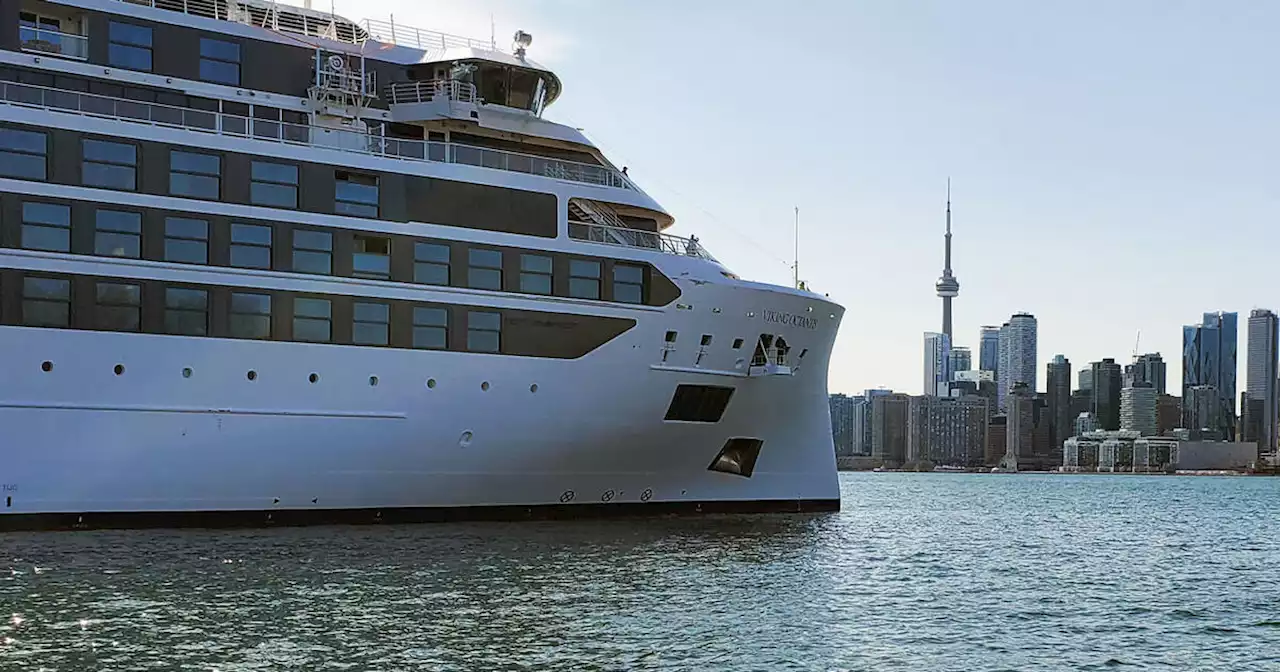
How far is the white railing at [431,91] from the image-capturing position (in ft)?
105

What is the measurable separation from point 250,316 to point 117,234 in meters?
2.93

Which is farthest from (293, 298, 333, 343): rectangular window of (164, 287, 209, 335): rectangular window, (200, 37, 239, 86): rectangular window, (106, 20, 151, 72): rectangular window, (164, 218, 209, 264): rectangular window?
(106, 20, 151, 72): rectangular window

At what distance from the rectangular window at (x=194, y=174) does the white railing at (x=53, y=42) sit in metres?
3.42

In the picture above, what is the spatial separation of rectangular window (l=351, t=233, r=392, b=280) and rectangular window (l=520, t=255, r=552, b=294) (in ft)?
9.80

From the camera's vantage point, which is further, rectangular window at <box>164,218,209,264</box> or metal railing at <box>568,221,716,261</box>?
metal railing at <box>568,221,716,261</box>

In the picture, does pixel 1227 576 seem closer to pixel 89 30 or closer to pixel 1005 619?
pixel 1005 619

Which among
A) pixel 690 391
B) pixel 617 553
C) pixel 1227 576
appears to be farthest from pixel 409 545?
pixel 1227 576

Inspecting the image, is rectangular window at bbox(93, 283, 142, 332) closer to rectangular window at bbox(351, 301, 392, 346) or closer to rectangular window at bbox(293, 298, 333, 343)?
rectangular window at bbox(293, 298, 333, 343)

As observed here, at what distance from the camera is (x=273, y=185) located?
28422 mm

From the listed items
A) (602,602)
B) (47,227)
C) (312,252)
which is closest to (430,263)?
(312,252)

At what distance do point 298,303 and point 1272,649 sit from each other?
1865 centimetres

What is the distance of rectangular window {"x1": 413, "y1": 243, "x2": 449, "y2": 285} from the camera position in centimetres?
2955

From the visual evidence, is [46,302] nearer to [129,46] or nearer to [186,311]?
[186,311]

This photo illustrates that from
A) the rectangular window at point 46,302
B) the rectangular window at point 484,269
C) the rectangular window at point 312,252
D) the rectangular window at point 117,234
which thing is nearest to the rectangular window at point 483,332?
the rectangular window at point 484,269
